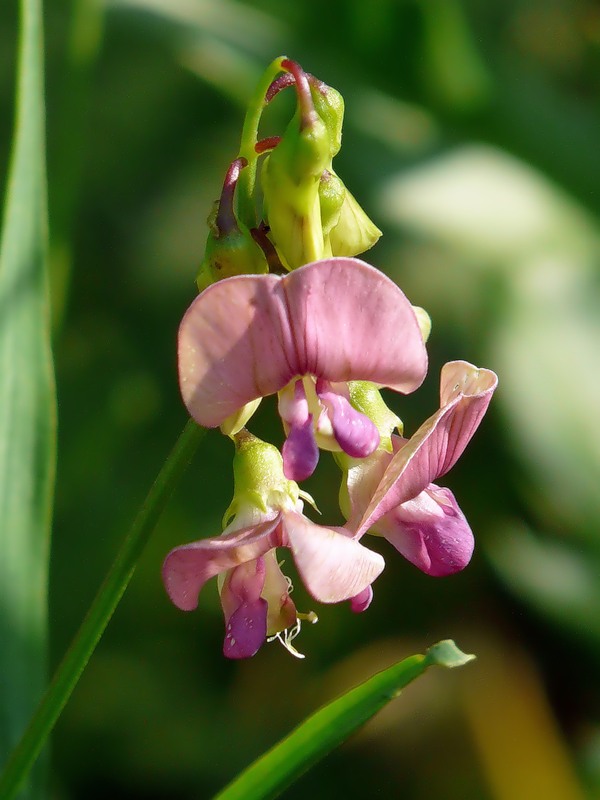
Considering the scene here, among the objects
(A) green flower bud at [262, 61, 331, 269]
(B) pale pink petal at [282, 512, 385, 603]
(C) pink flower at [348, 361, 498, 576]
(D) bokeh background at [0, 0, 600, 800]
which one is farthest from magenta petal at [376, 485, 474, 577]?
(D) bokeh background at [0, 0, 600, 800]

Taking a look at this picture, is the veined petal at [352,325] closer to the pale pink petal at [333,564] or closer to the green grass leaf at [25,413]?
the pale pink petal at [333,564]

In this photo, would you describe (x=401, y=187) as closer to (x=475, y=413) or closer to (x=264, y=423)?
(x=264, y=423)

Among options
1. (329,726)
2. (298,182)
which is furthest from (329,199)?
(329,726)

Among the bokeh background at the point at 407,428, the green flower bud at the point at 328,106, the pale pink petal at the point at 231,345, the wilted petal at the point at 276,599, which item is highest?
the green flower bud at the point at 328,106

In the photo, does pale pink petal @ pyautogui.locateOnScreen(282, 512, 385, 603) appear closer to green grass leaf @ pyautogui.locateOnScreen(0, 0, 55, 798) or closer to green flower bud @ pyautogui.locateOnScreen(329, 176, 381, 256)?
green flower bud @ pyautogui.locateOnScreen(329, 176, 381, 256)

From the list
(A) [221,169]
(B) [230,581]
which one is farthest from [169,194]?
(B) [230,581]

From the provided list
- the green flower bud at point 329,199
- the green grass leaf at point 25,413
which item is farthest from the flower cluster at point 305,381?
the green grass leaf at point 25,413

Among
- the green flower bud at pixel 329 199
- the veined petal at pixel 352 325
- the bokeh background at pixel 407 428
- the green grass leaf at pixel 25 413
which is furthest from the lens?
the bokeh background at pixel 407 428
